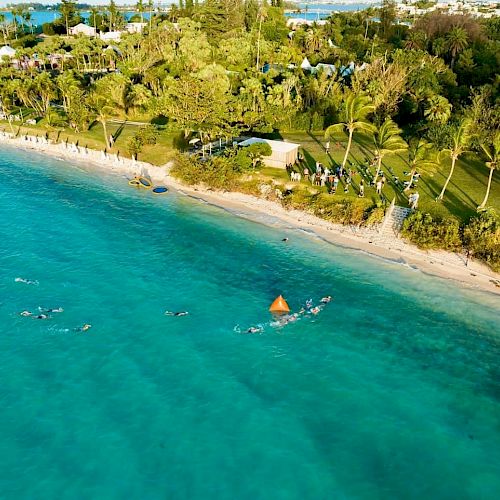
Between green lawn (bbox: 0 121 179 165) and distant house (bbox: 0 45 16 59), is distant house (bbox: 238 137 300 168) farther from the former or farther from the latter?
distant house (bbox: 0 45 16 59)

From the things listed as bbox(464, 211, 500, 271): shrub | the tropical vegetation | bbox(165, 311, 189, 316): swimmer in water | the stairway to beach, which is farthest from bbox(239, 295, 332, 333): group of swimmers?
Result: bbox(464, 211, 500, 271): shrub

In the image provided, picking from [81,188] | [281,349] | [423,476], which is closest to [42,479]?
[281,349]

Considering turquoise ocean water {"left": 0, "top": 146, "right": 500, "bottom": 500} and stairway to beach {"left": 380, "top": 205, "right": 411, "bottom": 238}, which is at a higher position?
stairway to beach {"left": 380, "top": 205, "right": 411, "bottom": 238}

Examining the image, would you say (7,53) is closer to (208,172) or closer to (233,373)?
(208,172)

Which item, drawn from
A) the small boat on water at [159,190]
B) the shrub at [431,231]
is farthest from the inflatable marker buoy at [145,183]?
the shrub at [431,231]

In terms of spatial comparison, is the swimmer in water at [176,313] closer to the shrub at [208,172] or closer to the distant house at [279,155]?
the shrub at [208,172]

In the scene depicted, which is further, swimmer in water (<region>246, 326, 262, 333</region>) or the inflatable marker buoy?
the inflatable marker buoy

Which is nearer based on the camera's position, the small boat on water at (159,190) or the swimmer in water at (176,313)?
the swimmer in water at (176,313)
